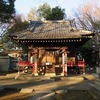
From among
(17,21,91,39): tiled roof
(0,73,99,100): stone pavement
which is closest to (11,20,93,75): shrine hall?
(17,21,91,39): tiled roof

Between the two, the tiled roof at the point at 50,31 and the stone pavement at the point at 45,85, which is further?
the tiled roof at the point at 50,31

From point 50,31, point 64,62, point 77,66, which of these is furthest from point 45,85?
→ point 50,31

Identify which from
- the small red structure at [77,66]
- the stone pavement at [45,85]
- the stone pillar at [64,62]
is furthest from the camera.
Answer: the small red structure at [77,66]

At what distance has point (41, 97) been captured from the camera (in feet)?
44.7

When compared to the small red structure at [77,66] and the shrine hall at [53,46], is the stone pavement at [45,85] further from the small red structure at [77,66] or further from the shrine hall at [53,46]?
the small red structure at [77,66]

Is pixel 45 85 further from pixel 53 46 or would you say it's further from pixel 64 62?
pixel 53 46

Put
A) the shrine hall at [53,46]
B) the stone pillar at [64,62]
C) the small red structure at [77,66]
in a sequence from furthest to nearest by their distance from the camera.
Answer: the small red structure at [77,66] → the stone pillar at [64,62] → the shrine hall at [53,46]

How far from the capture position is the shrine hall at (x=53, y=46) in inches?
1008

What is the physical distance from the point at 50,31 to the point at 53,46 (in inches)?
63.1

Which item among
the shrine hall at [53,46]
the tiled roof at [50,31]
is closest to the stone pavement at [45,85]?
the shrine hall at [53,46]

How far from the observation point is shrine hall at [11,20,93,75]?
2559cm

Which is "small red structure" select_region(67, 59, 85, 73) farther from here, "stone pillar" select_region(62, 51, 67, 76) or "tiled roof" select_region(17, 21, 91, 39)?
"tiled roof" select_region(17, 21, 91, 39)

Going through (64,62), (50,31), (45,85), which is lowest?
(45,85)

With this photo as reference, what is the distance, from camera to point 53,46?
27453 millimetres
